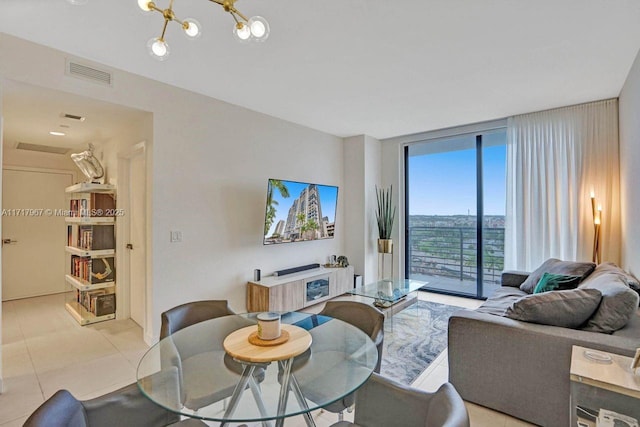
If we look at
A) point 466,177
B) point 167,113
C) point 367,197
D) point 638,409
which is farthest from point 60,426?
point 466,177

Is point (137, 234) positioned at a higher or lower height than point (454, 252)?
higher

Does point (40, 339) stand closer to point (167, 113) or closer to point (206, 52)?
point (167, 113)

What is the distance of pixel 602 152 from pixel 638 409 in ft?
10.9

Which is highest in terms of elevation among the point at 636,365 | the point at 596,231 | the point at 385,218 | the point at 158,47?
the point at 158,47

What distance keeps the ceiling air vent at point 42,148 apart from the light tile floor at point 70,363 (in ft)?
8.12

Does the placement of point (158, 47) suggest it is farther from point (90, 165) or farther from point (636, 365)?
point (90, 165)

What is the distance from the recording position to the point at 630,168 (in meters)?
3.02

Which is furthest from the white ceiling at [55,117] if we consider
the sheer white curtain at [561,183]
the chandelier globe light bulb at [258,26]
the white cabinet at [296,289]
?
the sheer white curtain at [561,183]

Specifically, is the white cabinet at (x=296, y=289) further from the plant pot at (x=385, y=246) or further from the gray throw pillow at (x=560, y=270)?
the gray throw pillow at (x=560, y=270)

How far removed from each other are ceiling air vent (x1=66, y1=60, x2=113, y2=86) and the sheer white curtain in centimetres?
485

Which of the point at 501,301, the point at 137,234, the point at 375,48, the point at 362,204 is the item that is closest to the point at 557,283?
the point at 501,301

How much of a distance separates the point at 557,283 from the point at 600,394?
1.73m

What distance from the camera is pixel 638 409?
1.56 m

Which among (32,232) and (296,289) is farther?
(32,232)
